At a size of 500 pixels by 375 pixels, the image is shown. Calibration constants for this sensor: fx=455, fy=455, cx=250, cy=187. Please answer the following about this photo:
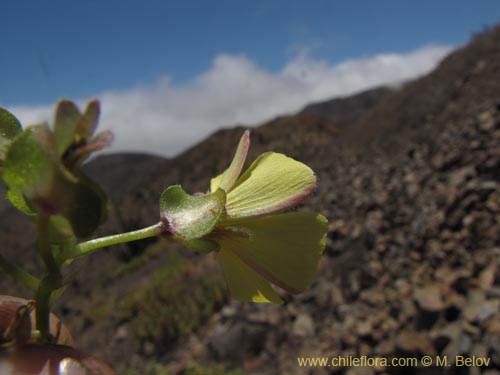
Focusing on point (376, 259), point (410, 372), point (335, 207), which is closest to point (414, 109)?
point (335, 207)

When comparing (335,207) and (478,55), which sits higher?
(478,55)

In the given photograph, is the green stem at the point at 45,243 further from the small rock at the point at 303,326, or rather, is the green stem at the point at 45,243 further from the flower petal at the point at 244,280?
the small rock at the point at 303,326

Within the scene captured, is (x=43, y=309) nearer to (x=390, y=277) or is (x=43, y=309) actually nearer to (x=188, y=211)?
(x=188, y=211)

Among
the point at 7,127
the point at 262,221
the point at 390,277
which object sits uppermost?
the point at 7,127

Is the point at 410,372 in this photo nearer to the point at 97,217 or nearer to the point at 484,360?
the point at 484,360

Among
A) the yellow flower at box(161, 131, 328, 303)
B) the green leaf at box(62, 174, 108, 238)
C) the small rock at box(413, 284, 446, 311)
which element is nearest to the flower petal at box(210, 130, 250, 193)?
the yellow flower at box(161, 131, 328, 303)

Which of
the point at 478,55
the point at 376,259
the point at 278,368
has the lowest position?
the point at 278,368

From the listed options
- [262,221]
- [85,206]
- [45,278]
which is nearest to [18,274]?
[45,278]
